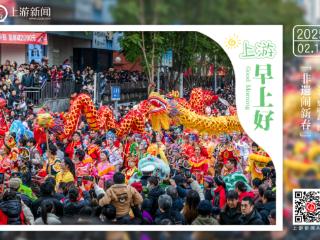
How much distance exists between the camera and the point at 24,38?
7.62 metres

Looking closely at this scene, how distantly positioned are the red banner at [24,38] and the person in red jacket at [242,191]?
1.82 metres

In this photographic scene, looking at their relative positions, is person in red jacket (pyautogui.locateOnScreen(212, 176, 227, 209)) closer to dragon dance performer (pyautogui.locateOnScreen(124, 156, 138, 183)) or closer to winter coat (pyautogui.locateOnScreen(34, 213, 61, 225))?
dragon dance performer (pyautogui.locateOnScreen(124, 156, 138, 183))

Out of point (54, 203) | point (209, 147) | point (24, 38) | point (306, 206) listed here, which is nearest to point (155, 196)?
point (209, 147)

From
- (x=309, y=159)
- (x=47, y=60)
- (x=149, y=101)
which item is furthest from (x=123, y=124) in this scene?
(x=309, y=159)

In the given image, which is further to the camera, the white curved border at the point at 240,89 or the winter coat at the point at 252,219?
the winter coat at the point at 252,219

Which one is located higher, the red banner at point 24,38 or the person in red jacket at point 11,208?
the red banner at point 24,38

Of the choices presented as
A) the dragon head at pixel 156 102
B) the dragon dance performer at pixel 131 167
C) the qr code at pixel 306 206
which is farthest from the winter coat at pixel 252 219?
the dragon head at pixel 156 102

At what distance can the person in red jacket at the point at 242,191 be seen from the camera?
7.71m

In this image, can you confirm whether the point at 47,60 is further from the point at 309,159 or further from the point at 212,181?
the point at 309,159

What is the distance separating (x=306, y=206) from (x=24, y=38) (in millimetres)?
2508

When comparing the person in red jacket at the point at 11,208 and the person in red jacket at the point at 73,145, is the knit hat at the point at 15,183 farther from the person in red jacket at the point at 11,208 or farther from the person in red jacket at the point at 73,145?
the person in red jacket at the point at 73,145

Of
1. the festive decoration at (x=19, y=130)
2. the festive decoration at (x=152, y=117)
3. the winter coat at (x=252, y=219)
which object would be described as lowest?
the winter coat at (x=252, y=219)

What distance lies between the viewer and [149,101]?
768 centimetres

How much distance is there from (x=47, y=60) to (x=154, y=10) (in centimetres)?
92
